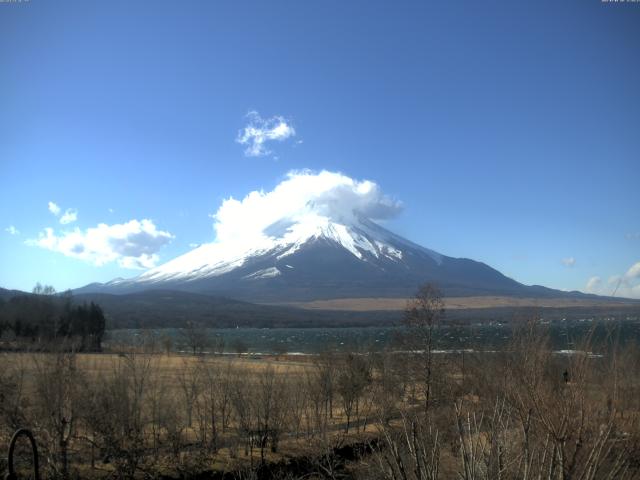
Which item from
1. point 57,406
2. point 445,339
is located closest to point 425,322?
point 445,339

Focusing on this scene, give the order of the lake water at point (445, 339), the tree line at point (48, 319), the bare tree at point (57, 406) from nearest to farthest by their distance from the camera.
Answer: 1. the lake water at point (445, 339)
2. the bare tree at point (57, 406)
3. the tree line at point (48, 319)

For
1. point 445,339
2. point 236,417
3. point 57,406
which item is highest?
point 445,339

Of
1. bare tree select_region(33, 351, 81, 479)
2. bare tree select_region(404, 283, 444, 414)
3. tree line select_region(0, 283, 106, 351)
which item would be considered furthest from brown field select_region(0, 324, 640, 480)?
tree line select_region(0, 283, 106, 351)

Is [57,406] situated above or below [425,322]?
below

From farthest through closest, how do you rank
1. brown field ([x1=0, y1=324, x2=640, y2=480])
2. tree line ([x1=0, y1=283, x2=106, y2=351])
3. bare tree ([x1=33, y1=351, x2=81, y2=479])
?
tree line ([x1=0, y1=283, x2=106, y2=351]) → bare tree ([x1=33, y1=351, x2=81, y2=479]) → brown field ([x1=0, y1=324, x2=640, y2=480])

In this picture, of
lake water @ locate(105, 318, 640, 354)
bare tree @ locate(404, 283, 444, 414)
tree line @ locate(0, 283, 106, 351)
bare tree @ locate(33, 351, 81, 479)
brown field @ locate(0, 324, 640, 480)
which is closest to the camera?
brown field @ locate(0, 324, 640, 480)

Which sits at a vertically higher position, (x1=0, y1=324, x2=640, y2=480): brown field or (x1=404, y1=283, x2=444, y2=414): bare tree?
(x1=404, y1=283, x2=444, y2=414): bare tree

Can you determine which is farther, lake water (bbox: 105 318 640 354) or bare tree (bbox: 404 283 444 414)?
bare tree (bbox: 404 283 444 414)

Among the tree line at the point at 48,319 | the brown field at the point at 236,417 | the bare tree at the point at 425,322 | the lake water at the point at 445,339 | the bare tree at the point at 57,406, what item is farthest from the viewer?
the tree line at the point at 48,319

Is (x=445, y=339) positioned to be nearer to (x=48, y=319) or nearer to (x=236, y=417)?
(x=236, y=417)

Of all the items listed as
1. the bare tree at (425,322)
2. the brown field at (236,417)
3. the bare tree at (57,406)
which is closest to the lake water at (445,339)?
the brown field at (236,417)

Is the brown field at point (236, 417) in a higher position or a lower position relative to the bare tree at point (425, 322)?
lower

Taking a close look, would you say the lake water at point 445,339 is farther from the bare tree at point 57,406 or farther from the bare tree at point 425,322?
the bare tree at point 57,406

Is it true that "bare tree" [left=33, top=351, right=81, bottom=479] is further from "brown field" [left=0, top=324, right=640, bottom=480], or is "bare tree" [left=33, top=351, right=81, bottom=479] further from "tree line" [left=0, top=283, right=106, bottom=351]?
"tree line" [left=0, top=283, right=106, bottom=351]
